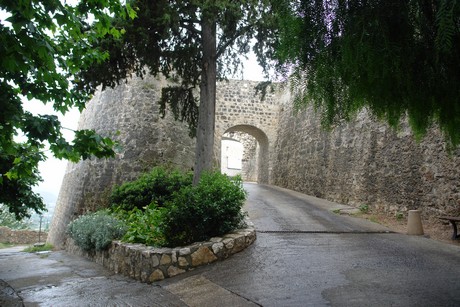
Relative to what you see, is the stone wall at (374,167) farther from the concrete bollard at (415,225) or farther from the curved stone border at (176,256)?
the curved stone border at (176,256)

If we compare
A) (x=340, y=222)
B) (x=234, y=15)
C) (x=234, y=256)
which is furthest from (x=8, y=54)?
(x=340, y=222)

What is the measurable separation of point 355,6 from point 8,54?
8.52 feet

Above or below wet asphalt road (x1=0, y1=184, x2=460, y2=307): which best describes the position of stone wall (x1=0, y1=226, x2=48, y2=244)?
below

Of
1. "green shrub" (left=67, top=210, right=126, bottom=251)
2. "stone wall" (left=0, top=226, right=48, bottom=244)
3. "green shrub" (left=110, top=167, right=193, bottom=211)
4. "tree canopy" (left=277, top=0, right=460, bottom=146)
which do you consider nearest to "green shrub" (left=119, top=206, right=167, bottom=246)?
"green shrub" (left=67, top=210, right=126, bottom=251)

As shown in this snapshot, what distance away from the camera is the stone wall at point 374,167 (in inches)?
279

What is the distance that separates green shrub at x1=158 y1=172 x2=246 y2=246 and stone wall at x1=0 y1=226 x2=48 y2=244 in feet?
56.3

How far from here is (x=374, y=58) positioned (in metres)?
2.23

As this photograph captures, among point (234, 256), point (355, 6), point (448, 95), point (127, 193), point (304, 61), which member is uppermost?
point (355, 6)

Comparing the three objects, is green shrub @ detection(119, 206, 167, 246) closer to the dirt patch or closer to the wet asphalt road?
the wet asphalt road

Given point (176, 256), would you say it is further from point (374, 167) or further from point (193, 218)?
point (374, 167)

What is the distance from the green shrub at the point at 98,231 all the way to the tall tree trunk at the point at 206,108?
1.88 meters

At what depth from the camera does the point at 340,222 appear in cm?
754

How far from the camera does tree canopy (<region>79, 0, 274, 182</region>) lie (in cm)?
659

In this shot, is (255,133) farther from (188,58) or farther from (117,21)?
(117,21)
